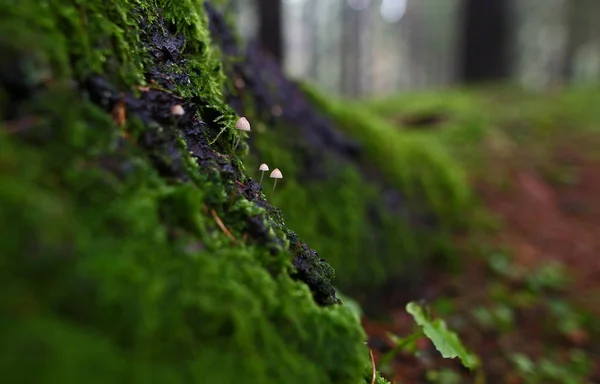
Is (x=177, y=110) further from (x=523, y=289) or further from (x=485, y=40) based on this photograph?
(x=485, y=40)

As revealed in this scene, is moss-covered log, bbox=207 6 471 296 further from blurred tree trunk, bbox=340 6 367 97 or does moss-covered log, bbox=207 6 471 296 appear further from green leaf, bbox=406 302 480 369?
blurred tree trunk, bbox=340 6 367 97

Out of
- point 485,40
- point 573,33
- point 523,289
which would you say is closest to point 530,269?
point 523,289

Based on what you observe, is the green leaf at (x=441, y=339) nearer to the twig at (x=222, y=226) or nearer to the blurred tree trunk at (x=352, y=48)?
the twig at (x=222, y=226)

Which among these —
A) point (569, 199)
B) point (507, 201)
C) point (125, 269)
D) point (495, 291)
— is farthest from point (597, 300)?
point (125, 269)

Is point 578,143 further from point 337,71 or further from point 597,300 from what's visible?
point 337,71

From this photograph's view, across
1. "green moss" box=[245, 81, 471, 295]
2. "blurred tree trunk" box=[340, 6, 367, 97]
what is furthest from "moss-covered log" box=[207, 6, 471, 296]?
"blurred tree trunk" box=[340, 6, 367, 97]

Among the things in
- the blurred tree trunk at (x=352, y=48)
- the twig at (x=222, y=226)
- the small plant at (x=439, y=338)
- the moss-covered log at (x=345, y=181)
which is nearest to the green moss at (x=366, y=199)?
the moss-covered log at (x=345, y=181)
